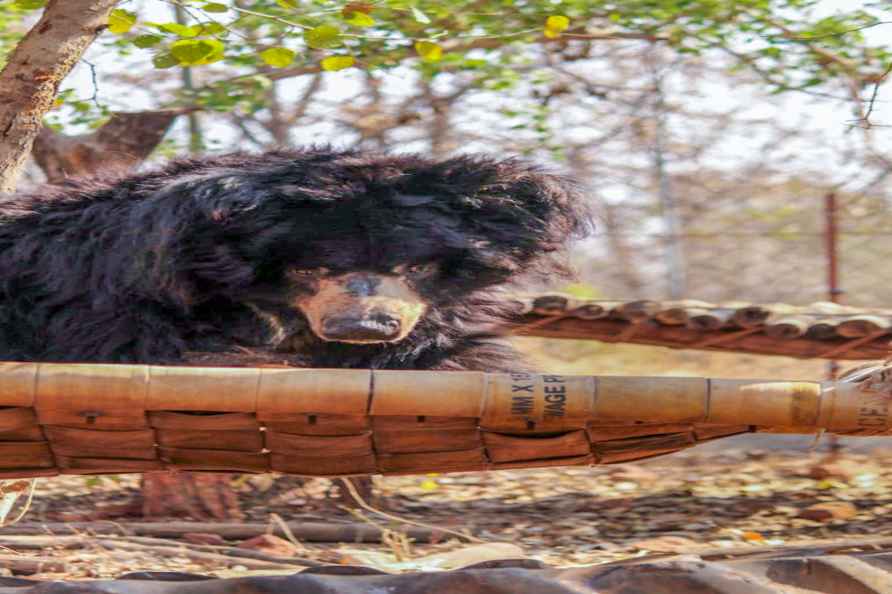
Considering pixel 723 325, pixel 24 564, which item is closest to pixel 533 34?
pixel 723 325

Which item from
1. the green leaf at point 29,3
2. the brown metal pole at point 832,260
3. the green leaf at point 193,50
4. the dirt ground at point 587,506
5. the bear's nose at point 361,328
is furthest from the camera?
the brown metal pole at point 832,260

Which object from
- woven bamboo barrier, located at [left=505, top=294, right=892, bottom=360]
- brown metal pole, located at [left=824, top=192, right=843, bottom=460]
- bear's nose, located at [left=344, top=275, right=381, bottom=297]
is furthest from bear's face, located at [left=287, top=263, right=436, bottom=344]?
brown metal pole, located at [left=824, top=192, right=843, bottom=460]

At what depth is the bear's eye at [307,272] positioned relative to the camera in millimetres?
2117

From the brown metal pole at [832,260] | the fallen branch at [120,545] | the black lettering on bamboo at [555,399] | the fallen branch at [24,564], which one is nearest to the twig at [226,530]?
the fallen branch at [120,545]

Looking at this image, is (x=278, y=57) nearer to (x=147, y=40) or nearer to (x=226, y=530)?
(x=147, y=40)

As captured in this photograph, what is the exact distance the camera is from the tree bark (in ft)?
7.26

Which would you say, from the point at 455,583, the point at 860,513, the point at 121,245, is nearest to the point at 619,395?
the point at 455,583

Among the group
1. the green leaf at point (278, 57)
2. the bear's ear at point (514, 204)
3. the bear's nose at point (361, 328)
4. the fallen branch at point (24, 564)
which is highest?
the green leaf at point (278, 57)

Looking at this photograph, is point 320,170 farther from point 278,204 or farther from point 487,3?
point 487,3

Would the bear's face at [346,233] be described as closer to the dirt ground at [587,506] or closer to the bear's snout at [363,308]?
the bear's snout at [363,308]

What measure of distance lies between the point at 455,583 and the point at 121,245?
3.74ft

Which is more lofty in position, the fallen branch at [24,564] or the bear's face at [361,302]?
the bear's face at [361,302]

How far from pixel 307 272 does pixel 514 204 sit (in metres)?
0.44

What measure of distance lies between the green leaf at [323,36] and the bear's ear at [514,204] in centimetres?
35
